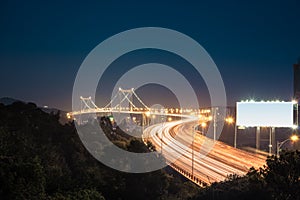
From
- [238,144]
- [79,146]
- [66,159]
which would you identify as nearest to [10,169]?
[66,159]

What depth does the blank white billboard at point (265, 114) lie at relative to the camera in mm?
26062

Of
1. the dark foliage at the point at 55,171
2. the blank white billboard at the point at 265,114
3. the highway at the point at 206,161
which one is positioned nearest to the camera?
the dark foliage at the point at 55,171

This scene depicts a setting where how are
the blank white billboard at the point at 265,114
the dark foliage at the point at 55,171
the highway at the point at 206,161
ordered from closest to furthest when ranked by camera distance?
the dark foliage at the point at 55,171
the highway at the point at 206,161
the blank white billboard at the point at 265,114

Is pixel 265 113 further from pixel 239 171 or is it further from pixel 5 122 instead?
pixel 5 122

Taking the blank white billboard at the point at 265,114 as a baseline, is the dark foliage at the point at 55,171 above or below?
below

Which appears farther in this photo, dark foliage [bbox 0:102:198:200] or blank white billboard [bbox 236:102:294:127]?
blank white billboard [bbox 236:102:294:127]

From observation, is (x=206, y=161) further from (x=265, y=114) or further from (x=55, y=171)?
(x=55, y=171)

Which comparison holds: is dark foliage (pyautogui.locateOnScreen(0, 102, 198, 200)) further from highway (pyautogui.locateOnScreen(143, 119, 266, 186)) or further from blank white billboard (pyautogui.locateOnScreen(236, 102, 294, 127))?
blank white billboard (pyautogui.locateOnScreen(236, 102, 294, 127))

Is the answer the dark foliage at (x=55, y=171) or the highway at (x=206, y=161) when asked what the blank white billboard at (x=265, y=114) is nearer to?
the highway at (x=206, y=161)

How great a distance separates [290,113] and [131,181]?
53.3 ft

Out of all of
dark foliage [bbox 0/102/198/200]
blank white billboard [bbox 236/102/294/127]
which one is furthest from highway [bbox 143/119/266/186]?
dark foliage [bbox 0/102/198/200]

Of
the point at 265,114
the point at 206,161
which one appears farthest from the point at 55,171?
the point at 265,114

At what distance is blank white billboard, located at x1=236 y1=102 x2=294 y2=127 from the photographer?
26062mm

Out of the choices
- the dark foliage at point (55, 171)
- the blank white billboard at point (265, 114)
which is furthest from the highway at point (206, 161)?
the dark foliage at point (55, 171)
